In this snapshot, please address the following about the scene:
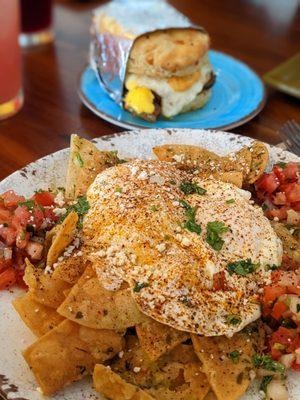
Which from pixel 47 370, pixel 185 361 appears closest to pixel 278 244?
pixel 185 361

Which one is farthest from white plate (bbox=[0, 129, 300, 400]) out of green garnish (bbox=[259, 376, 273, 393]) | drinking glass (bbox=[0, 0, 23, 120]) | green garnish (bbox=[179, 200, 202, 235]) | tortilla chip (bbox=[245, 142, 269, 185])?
drinking glass (bbox=[0, 0, 23, 120])

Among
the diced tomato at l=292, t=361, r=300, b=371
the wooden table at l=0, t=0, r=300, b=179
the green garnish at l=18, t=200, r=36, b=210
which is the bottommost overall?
the wooden table at l=0, t=0, r=300, b=179

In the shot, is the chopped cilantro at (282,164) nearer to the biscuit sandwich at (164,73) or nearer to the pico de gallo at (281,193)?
the pico de gallo at (281,193)

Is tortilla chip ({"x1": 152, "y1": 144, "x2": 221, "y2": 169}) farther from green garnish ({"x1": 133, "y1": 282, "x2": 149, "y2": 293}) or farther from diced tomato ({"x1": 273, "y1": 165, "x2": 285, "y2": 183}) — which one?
green garnish ({"x1": 133, "y1": 282, "x2": 149, "y2": 293})

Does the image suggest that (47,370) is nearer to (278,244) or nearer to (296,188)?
(278,244)

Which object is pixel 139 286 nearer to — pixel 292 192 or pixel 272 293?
pixel 272 293

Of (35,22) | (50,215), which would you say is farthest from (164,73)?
(35,22)
